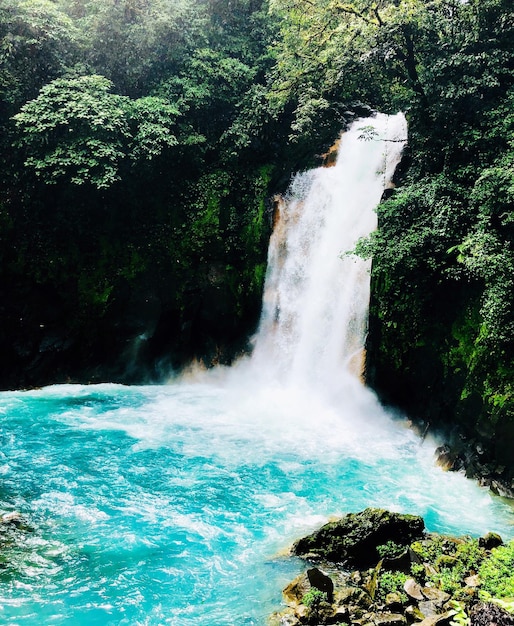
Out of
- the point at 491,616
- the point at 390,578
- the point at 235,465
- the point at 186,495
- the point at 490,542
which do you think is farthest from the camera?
the point at 235,465

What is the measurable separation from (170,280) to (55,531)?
8872 mm

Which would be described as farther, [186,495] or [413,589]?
[186,495]

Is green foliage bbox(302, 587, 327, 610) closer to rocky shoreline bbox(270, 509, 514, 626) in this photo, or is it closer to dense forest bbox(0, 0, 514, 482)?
rocky shoreline bbox(270, 509, 514, 626)

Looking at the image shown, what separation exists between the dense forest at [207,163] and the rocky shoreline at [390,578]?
381cm

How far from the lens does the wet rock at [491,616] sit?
373 centimetres

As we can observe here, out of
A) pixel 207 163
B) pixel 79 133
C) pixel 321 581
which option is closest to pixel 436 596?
pixel 321 581

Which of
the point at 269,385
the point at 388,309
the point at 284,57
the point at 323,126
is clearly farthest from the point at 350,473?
the point at 284,57

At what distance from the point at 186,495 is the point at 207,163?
10396 millimetres

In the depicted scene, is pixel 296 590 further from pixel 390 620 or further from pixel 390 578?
pixel 390 620

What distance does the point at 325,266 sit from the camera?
41.7 ft

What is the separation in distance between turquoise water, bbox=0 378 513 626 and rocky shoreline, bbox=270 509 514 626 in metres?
0.44

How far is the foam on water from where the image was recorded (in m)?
5.46

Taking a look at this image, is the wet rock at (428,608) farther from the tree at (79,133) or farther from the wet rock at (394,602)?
the tree at (79,133)

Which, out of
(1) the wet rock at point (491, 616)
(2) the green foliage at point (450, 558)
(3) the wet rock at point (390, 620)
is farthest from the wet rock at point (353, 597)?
(1) the wet rock at point (491, 616)
